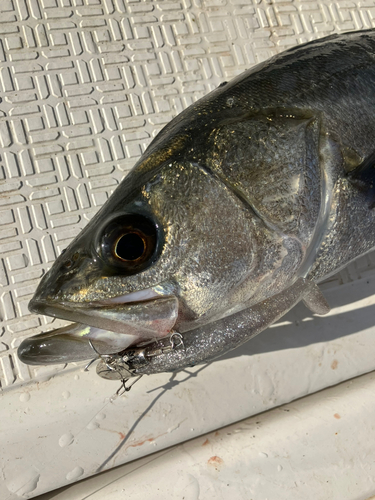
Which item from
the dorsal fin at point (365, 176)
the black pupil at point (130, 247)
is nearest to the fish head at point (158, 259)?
the black pupil at point (130, 247)

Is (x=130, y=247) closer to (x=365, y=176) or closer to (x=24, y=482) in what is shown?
(x=365, y=176)

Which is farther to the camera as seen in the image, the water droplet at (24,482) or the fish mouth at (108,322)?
the water droplet at (24,482)

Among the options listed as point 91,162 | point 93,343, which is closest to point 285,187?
point 93,343

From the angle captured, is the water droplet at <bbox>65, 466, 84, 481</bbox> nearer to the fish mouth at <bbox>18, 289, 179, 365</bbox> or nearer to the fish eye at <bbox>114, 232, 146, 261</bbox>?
the fish mouth at <bbox>18, 289, 179, 365</bbox>

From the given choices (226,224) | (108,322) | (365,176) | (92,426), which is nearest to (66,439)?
(92,426)

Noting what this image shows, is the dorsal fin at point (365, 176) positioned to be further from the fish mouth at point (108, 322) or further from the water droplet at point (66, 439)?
the water droplet at point (66, 439)

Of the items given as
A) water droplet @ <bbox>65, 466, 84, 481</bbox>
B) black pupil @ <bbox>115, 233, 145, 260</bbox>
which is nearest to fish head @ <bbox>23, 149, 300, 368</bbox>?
black pupil @ <bbox>115, 233, 145, 260</bbox>
